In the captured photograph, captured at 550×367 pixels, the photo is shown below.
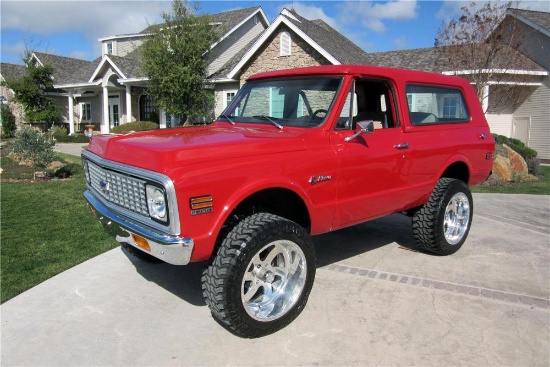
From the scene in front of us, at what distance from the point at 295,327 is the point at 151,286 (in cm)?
156

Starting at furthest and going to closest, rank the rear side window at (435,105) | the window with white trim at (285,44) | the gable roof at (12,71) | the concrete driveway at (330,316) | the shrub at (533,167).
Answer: the gable roof at (12,71) → the window with white trim at (285,44) → the shrub at (533,167) → the rear side window at (435,105) → the concrete driveway at (330,316)

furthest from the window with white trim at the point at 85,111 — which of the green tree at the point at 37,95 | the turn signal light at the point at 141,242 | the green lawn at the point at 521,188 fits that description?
the turn signal light at the point at 141,242

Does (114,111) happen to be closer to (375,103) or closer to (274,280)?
(375,103)

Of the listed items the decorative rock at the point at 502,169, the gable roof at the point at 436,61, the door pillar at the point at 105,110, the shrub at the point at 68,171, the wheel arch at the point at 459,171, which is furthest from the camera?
the door pillar at the point at 105,110

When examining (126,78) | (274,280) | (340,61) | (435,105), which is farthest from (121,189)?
(126,78)

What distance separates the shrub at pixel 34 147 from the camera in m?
9.87

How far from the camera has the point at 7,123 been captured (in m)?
29.6

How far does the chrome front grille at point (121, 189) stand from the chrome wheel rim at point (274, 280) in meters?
0.93

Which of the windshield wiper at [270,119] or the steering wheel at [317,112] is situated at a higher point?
the steering wheel at [317,112]

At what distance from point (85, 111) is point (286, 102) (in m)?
31.2

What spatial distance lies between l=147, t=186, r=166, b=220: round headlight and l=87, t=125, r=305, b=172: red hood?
0.15 m

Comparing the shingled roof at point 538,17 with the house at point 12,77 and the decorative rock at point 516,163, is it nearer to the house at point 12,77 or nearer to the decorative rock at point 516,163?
the decorative rock at point 516,163

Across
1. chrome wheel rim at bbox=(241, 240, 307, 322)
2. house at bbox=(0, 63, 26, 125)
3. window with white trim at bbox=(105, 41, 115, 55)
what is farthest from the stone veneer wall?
house at bbox=(0, 63, 26, 125)

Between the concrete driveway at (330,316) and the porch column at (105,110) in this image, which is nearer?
the concrete driveway at (330,316)
